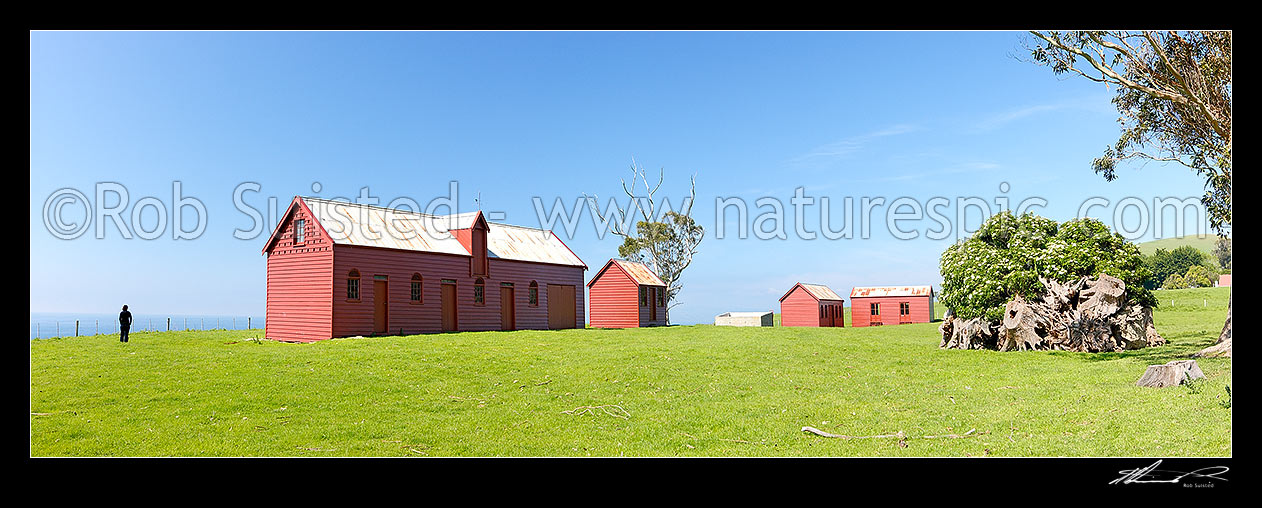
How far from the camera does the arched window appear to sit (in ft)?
95.8

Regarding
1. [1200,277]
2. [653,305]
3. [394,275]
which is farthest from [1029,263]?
[1200,277]

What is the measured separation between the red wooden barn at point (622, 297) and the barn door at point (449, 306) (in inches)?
469

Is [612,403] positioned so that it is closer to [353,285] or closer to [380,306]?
[353,285]

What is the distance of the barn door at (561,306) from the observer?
3947 cm

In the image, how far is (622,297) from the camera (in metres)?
43.7

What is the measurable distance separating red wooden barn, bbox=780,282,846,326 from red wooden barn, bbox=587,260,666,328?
10.4 m

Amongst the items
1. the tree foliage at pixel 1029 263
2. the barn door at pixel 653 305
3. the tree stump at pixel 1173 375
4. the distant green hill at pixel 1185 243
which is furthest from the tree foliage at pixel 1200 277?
the tree stump at pixel 1173 375

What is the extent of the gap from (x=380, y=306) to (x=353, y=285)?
156 centimetres

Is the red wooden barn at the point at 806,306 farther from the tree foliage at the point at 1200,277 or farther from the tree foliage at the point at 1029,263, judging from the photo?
the tree foliage at the point at 1200,277

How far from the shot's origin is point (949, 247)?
2845 centimetres

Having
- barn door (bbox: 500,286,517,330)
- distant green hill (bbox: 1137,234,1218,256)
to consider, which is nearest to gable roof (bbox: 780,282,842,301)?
barn door (bbox: 500,286,517,330)
